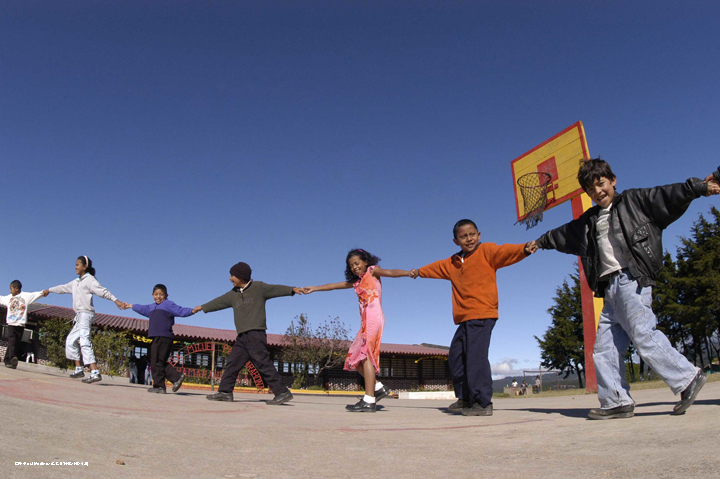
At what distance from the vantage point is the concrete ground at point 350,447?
1.72m

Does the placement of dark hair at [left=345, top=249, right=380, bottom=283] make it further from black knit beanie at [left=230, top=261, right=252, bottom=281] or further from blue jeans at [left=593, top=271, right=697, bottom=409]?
blue jeans at [left=593, top=271, right=697, bottom=409]

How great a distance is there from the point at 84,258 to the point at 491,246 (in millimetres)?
6452

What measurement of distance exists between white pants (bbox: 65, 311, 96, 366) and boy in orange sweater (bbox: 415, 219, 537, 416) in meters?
5.58

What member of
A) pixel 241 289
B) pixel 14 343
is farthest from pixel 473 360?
pixel 14 343

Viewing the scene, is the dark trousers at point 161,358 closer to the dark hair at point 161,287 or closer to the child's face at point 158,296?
the child's face at point 158,296

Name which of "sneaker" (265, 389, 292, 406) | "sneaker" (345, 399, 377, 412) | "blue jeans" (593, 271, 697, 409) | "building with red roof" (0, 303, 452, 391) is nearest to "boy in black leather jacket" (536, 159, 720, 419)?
"blue jeans" (593, 271, 697, 409)

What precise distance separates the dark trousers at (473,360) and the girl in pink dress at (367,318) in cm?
83

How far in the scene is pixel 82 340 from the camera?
7.05 meters

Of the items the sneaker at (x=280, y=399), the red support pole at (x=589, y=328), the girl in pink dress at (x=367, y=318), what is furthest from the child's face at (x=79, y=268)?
the red support pole at (x=589, y=328)

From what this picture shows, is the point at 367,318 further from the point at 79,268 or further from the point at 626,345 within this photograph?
the point at 79,268

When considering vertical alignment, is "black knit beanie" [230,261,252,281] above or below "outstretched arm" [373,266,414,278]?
above

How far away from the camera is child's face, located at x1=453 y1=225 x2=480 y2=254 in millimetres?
4406

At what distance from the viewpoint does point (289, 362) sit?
28.0 meters

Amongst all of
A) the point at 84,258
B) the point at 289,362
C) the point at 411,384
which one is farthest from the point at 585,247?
the point at 411,384
